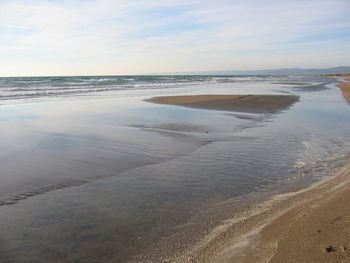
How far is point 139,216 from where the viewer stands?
4723 millimetres

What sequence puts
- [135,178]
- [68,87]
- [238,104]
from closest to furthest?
1. [135,178]
2. [238,104]
3. [68,87]

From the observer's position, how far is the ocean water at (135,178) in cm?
410

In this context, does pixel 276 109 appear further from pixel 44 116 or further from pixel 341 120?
pixel 44 116

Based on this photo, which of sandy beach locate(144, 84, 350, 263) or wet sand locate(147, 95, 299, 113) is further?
wet sand locate(147, 95, 299, 113)

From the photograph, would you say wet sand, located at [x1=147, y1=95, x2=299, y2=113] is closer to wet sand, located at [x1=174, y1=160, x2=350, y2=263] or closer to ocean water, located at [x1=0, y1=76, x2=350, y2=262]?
ocean water, located at [x1=0, y1=76, x2=350, y2=262]

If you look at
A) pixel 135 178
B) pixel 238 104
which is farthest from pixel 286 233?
pixel 238 104

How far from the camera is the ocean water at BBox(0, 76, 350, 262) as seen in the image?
13.5 ft

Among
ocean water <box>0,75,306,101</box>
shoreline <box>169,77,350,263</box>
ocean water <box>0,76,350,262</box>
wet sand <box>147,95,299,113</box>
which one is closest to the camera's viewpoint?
shoreline <box>169,77,350,263</box>

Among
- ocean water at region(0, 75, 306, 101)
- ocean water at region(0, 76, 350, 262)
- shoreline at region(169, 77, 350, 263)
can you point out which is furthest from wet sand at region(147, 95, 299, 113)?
shoreline at region(169, 77, 350, 263)

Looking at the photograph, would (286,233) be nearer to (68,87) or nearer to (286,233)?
(286,233)

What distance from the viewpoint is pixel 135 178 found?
251 inches

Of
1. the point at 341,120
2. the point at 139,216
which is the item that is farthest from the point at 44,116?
the point at 341,120

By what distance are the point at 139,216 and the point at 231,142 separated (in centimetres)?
544

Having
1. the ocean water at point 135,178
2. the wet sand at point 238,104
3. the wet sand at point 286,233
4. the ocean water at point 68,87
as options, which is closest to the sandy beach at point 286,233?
the wet sand at point 286,233
